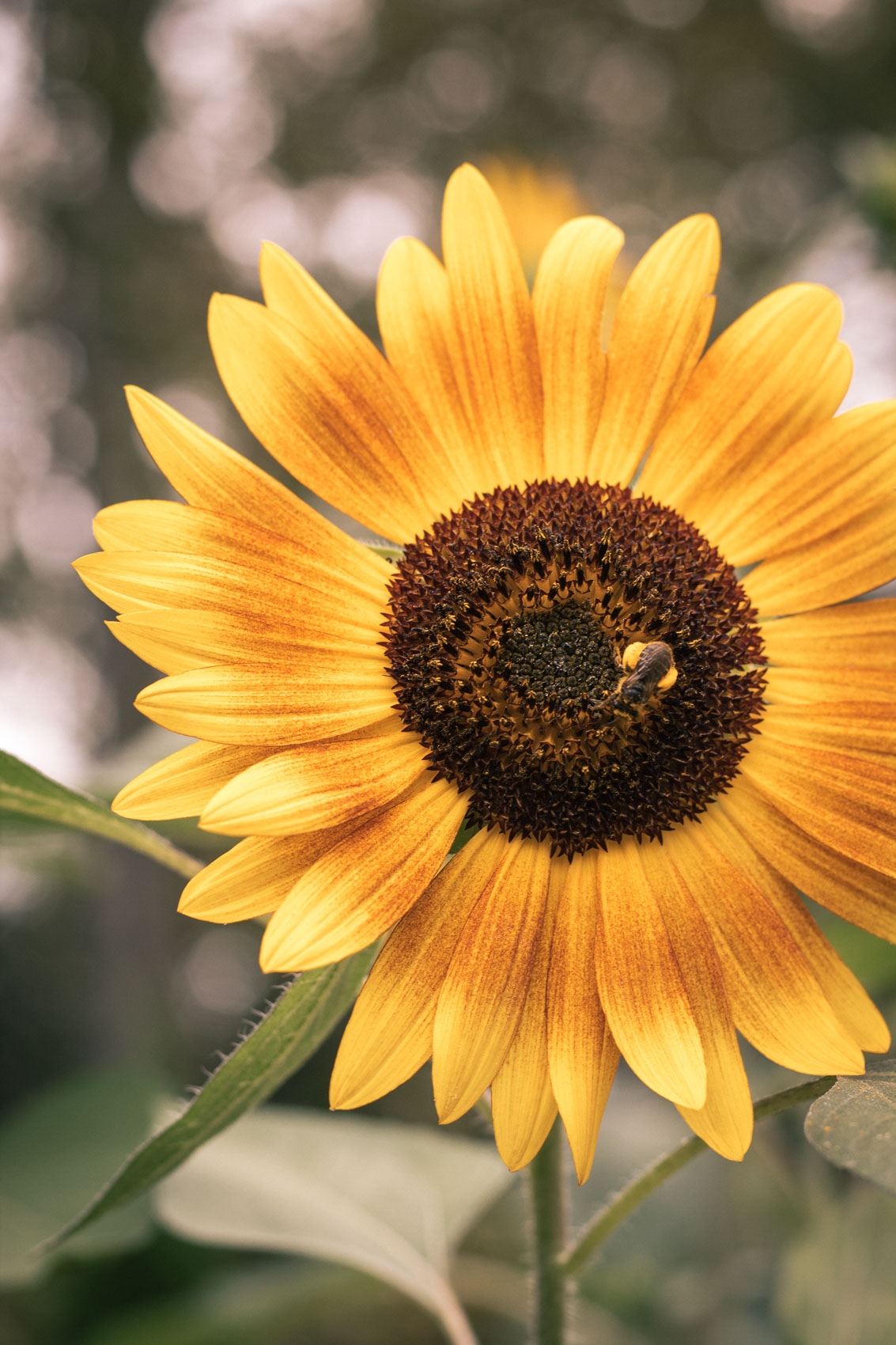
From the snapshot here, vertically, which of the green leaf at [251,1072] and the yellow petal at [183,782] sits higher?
the yellow petal at [183,782]

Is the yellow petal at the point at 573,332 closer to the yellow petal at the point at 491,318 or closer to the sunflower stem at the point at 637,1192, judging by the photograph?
the yellow petal at the point at 491,318

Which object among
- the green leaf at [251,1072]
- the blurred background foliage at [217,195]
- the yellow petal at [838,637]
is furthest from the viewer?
the blurred background foliage at [217,195]

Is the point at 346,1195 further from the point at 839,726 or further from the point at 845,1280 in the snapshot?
the point at 839,726

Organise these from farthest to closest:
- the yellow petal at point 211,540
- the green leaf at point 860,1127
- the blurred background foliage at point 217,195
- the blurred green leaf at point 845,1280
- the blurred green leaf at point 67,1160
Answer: the blurred background foliage at point 217,195 → the blurred green leaf at point 845,1280 → the blurred green leaf at point 67,1160 → the yellow petal at point 211,540 → the green leaf at point 860,1127

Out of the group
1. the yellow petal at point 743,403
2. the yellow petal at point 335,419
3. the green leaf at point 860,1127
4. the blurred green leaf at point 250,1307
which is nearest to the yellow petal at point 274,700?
the yellow petal at point 335,419

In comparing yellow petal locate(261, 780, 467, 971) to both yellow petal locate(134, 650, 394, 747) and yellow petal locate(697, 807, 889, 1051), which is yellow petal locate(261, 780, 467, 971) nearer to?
yellow petal locate(134, 650, 394, 747)

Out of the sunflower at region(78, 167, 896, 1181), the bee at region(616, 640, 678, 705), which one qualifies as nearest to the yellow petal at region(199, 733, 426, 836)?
the sunflower at region(78, 167, 896, 1181)

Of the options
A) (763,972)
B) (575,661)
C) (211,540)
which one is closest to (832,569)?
(575,661)

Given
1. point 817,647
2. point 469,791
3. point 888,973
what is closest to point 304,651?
point 469,791
